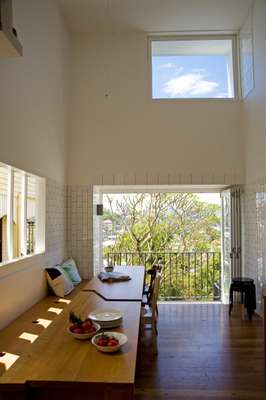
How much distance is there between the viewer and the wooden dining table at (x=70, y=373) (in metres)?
1.54

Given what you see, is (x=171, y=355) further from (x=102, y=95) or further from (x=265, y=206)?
(x=102, y=95)

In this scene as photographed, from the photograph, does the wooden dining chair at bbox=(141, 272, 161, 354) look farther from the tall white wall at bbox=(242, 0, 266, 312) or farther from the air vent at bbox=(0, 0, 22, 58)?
the air vent at bbox=(0, 0, 22, 58)

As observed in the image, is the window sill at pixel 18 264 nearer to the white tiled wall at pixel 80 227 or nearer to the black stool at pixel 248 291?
the white tiled wall at pixel 80 227

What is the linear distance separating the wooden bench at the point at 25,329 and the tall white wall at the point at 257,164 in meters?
2.70

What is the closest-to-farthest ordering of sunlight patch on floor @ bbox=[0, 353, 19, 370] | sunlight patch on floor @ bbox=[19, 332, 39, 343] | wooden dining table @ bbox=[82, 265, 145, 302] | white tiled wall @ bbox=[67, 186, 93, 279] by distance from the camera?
sunlight patch on floor @ bbox=[0, 353, 19, 370] < sunlight patch on floor @ bbox=[19, 332, 39, 343] < wooden dining table @ bbox=[82, 265, 145, 302] < white tiled wall @ bbox=[67, 186, 93, 279]

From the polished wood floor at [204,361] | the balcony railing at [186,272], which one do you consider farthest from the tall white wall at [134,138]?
the polished wood floor at [204,361]

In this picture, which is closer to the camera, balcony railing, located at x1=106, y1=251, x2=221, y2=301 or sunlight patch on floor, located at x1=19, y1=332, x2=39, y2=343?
sunlight patch on floor, located at x1=19, y1=332, x2=39, y2=343

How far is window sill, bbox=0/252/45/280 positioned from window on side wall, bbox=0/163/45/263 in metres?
0.10

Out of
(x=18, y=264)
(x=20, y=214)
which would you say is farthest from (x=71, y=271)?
(x=18, y=264)

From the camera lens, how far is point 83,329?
2.06m

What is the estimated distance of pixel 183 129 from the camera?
5660 millimetres

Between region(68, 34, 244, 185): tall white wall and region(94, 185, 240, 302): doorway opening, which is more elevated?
region(68, 34, 244, 185): tall white wall

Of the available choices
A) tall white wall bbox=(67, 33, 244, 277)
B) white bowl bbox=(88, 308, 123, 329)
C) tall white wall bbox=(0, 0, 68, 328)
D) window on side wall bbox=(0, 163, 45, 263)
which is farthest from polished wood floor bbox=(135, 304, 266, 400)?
tall white wall bbox=(67, 33, 244, 277)

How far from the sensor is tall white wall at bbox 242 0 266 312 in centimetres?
466
